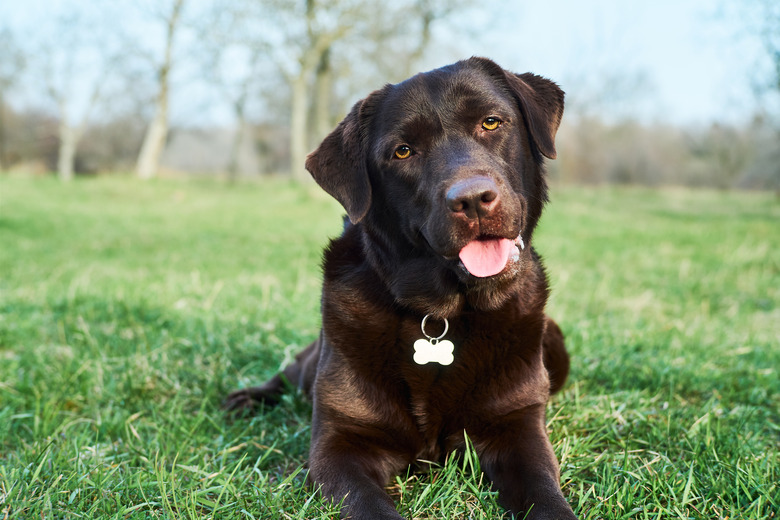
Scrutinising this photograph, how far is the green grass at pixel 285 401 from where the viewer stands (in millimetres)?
2035

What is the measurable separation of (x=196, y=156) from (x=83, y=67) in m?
17.0

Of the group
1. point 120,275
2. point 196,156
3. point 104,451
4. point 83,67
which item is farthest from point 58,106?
point 104,451

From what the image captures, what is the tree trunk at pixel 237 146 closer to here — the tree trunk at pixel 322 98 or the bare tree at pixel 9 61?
the bare tree at pixel 9 61

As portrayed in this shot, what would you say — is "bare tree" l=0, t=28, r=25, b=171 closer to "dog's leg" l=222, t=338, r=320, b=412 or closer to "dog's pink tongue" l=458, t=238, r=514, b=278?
"dog's leg" l=222, t=338, r=320, b=412

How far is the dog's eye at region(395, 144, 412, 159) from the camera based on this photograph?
2.35 m

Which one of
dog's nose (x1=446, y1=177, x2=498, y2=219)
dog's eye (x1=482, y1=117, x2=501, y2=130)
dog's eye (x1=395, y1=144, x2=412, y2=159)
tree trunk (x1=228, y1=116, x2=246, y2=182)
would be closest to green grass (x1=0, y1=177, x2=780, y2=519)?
dog's nose (x1=446, y1=177, x2=498, y2=219)

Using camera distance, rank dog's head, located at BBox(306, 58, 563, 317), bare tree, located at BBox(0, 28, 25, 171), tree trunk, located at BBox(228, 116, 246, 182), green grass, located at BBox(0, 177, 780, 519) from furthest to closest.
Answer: tree trunk, located at BBox(228, 116, 246, 182) < bare tree, located at BBox(0, 28, 25, 171) < dog's head, located at BBox(306, 58, 563, 317) < green grass, located at BBox(0, 177, 780, 519)

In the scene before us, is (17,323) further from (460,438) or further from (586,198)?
(586,198)

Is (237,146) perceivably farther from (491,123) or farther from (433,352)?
(433,352)

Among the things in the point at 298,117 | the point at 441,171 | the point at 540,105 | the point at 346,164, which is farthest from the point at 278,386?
the point at 298,117

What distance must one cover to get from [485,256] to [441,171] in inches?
13.0

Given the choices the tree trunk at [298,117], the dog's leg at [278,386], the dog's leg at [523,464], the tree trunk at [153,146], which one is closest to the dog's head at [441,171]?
the dog's leg at [523,464]

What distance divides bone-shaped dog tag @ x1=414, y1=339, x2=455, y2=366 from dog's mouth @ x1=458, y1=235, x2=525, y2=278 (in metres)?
0.31

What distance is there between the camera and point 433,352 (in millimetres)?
2238
